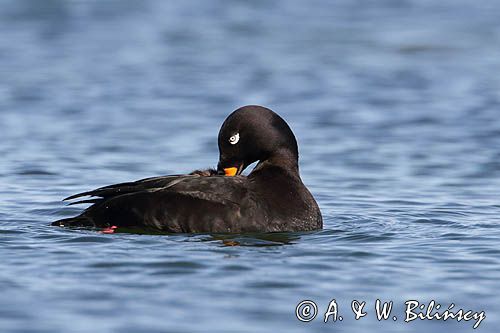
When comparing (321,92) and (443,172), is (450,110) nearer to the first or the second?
(321,92)

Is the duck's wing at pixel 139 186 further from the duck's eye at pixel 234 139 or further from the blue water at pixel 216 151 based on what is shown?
the blue water at pixel 216 151

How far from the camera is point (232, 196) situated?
852cm

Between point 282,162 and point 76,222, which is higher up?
point 282,162

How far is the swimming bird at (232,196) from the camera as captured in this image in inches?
333

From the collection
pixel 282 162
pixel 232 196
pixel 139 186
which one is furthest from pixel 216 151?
pixel 232 196

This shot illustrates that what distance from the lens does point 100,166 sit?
12.0 meters

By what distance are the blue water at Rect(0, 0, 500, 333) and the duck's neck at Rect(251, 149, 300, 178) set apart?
0.53 m

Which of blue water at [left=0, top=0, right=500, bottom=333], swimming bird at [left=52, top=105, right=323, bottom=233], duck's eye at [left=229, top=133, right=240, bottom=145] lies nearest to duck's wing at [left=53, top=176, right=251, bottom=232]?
swimming bird at [left=52, top=105, right=323, bottom=233]

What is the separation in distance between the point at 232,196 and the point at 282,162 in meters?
0.74

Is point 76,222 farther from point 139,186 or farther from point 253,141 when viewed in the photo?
A: point 253,141

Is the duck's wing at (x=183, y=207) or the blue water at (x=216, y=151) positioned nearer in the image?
the blue water at (x=216, y=151)

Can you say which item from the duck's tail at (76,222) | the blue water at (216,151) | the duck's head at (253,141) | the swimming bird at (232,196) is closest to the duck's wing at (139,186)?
the swimming bird at (232,196)

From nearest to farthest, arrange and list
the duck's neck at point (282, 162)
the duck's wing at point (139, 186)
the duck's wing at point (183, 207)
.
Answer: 1. the duck's wing at point (183, 207)
2. the duck's wing at point (139, 186)
3. the duck's neck at point (282, 162)

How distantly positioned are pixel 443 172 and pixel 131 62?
744cm
